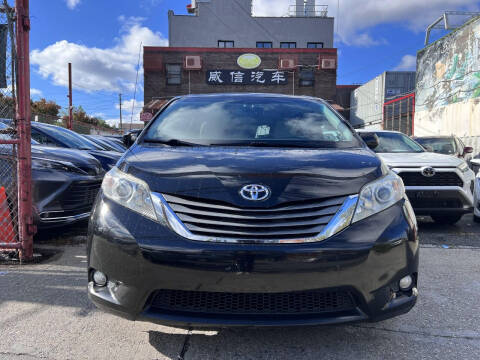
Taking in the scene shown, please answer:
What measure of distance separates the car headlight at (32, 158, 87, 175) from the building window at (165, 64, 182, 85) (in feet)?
72.6

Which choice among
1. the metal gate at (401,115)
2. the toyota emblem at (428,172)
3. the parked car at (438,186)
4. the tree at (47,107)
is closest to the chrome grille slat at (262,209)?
the parked car at (438,186)

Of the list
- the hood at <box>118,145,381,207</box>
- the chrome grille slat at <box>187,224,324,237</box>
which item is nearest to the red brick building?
the hood at <box>118,145,381,207</box>

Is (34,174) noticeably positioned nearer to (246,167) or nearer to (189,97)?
(189,97)

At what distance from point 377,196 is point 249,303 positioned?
2.94 feet

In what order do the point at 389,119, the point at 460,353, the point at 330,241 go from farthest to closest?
the point at 389,119 → the point at 460,353 → the point at 330,241

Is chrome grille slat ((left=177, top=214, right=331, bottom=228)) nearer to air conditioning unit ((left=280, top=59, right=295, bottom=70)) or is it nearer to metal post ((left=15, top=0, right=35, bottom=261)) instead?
metal post ((left=15, top=0, right=35, bottom=261))

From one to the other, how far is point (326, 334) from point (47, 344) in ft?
5.60

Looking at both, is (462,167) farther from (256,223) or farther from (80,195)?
(80,195)

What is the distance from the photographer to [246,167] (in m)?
2.01

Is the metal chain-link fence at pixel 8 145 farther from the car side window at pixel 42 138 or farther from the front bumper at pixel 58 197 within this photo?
the car side window at pixel 42 138

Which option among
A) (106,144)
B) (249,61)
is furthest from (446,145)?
(249,61)

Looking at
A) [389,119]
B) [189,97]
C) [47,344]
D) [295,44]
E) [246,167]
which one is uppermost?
[295,44]

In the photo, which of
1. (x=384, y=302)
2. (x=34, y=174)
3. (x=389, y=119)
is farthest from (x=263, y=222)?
(x=389, y=119)

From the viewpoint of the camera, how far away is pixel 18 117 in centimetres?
354
